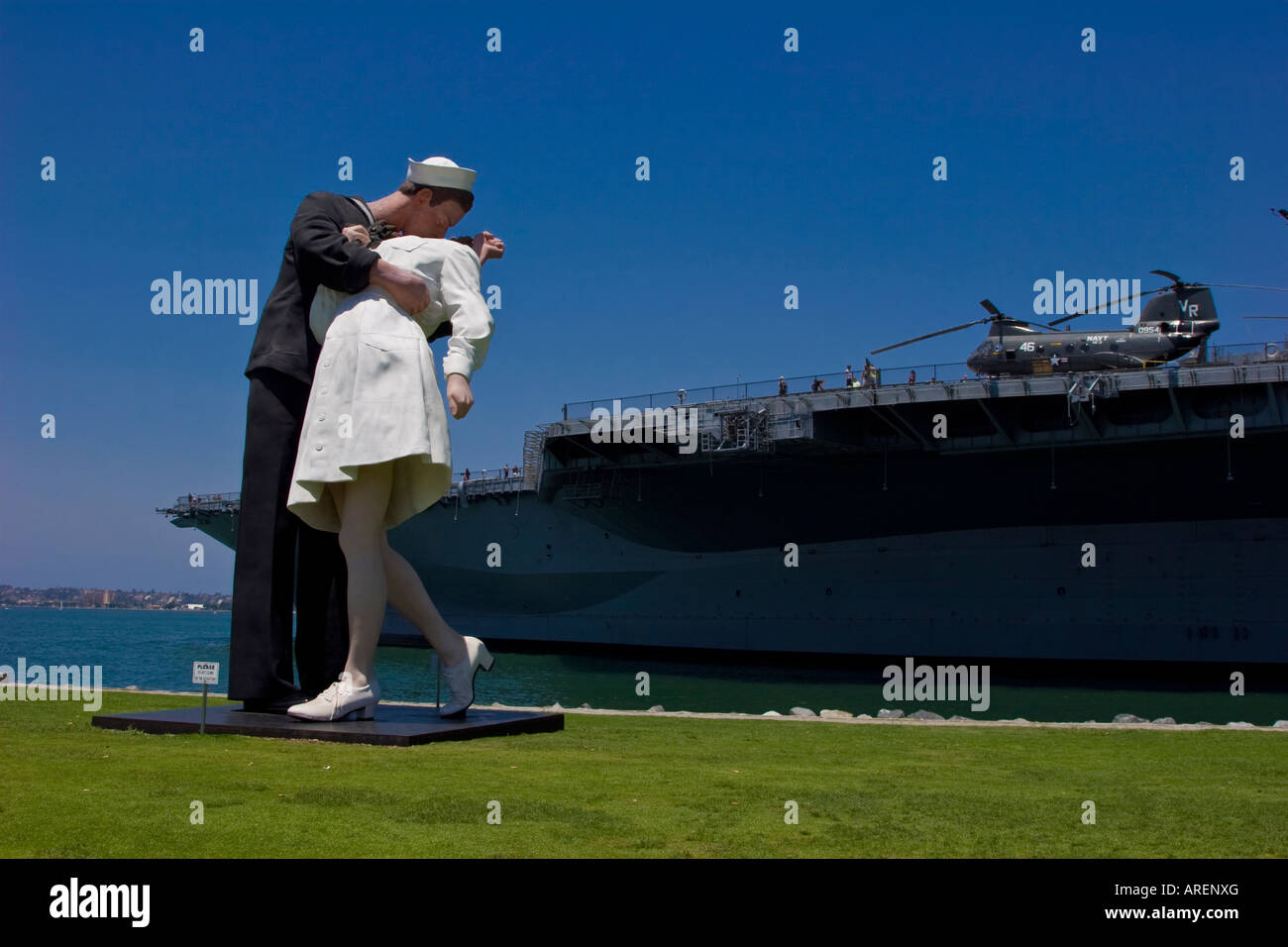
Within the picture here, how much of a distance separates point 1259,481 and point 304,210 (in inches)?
1078

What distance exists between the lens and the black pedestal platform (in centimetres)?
743

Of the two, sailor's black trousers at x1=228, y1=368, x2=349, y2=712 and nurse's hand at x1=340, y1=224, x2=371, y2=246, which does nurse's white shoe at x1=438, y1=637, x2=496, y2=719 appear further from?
nurse's hand at x1=340, y1=224, x2=371, y2=246

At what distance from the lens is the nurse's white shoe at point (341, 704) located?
7887 mm

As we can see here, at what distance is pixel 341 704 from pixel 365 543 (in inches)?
48.1

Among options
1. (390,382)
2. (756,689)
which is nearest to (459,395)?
(390,382)

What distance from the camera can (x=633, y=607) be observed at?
3934 cm

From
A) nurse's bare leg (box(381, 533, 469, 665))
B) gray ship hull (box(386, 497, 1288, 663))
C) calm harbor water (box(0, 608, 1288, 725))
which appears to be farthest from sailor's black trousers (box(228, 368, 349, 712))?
gray ship hull (box(386, 497, 1288, 663))

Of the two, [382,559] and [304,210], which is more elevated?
[304,210]

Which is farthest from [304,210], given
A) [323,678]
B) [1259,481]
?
[1259,481]

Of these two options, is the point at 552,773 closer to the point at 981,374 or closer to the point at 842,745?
the point at 842,745

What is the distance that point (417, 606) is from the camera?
8258 millimetres

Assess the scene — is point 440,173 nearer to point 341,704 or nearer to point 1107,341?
point 341,704

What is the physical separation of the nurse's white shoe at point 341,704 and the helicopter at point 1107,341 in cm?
2822

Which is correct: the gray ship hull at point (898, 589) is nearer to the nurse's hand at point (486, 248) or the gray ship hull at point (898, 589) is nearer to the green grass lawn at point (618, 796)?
the green grass lawn at point (618, 796)
